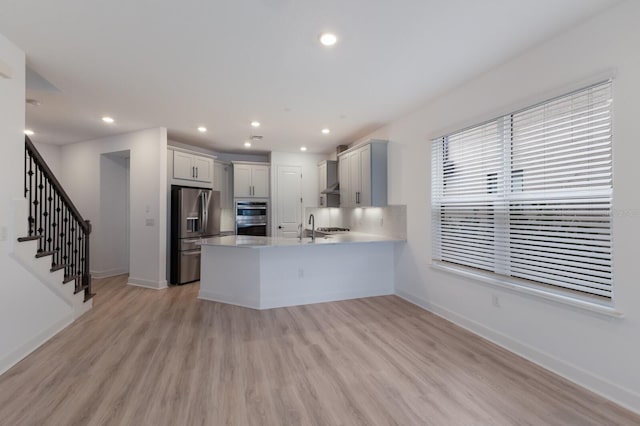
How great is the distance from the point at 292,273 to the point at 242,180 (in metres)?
3.14

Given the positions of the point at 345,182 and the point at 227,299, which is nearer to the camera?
the point at 227,299

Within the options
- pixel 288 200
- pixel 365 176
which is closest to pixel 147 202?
pixel 288 200

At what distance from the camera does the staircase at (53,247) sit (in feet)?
8.90

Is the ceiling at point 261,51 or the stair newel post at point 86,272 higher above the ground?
the ceiling at point 261,51

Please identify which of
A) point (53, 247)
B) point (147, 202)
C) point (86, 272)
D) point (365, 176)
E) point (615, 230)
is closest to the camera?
point (615, 230)

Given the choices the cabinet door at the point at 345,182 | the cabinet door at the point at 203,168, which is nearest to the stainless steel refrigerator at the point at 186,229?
the cabinet door at the point at 203,168

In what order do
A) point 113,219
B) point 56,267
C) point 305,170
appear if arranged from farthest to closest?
point 305,170
point 113,219
point 56,267

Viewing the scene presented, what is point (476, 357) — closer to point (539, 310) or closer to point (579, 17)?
point (539, 310)

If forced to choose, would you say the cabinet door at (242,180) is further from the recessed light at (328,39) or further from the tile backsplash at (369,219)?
the recessed light at (328,39)

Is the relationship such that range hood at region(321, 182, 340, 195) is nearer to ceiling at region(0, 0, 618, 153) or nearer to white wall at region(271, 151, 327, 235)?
white wall at region(271, 151, 327, 235)

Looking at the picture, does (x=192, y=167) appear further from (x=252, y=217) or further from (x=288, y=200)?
(x=288, y=200)

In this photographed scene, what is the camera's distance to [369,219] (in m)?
5.27

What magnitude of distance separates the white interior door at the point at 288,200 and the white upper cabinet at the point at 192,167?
1.49 meters

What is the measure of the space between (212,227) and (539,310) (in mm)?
5125
